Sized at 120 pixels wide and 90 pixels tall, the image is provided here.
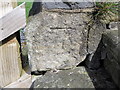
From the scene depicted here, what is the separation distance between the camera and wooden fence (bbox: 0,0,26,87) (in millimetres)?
1393

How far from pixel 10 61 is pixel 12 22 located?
302 mm

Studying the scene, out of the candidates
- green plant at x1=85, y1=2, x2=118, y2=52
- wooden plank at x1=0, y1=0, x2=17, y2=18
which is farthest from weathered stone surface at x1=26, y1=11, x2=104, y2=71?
wooden plank at x1=0, y1=0, x2=17, y2=18

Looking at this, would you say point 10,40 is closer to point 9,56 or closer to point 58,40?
point 9,56

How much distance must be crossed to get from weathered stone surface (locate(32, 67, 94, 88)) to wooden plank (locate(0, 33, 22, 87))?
24 cm

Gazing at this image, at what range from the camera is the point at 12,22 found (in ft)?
4.59

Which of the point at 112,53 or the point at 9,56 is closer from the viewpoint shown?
the point at 112,53

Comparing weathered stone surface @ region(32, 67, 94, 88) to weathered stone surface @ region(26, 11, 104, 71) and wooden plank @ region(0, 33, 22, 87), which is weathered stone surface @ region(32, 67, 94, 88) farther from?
wooden plank @ region(0, 33, 22, 87)

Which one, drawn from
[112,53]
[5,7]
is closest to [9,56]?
[5,7]

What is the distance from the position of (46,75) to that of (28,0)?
1242mm

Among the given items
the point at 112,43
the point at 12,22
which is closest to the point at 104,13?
the point at 112,43

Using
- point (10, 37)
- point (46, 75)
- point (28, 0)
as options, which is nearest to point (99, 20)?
point (46, 75)

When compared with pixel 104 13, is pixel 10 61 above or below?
below

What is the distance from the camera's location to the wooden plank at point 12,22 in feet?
4.56

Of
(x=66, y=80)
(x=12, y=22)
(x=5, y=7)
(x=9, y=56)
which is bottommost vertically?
(x=66, y=80)
